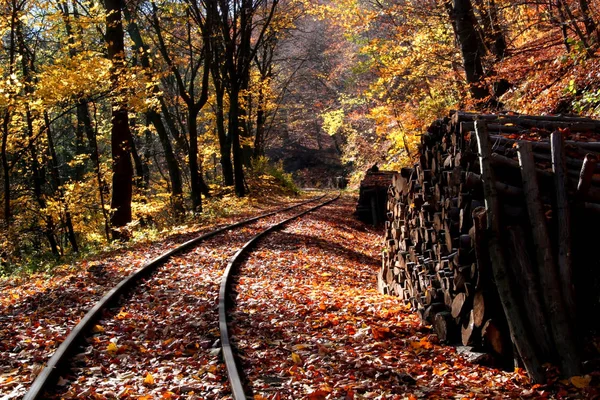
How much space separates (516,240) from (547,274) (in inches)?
16.3

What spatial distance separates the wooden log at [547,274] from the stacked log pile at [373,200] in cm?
1398

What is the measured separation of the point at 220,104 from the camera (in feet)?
79.9

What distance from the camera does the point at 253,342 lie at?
6.16 metres

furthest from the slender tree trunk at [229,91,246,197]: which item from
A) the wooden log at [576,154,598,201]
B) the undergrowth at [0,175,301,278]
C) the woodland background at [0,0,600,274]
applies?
the wooden log at [576,154,598,201]

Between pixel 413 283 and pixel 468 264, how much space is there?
1.94 meters

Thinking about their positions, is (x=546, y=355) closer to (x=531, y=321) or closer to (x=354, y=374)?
(x=531, y=321)

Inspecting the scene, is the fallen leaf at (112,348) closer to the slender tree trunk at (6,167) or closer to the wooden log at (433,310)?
the wooden log at (433,310)

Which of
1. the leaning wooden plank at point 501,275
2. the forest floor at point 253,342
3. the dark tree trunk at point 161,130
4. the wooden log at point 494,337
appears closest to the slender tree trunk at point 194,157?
the dark tree trunk at point 161,130

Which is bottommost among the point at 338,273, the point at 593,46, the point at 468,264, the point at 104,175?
the point at 338,273

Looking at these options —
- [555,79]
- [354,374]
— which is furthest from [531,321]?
[555,79]

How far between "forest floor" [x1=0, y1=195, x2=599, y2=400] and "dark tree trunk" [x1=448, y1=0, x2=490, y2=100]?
6.44 metres

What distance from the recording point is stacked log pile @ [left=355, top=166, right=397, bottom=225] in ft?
63.7

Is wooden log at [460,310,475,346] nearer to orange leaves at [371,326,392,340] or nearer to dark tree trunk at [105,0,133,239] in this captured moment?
orange leaves at [371,326,392,340]

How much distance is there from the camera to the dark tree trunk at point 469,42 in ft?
42.0
